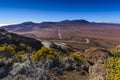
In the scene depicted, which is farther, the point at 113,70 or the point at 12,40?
the point at 12,40

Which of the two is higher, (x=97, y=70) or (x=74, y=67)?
(x=97, y=70)

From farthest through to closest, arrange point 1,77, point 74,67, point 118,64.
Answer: point 74,67 < point 1,77 < point 118,64

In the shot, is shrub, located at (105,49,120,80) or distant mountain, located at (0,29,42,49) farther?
distant mountain, located at (0,29,42,49)

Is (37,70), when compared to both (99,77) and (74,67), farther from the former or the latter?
(74,67)

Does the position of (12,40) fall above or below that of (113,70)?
below

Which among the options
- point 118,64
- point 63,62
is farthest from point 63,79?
point 118,64

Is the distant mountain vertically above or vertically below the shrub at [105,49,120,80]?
below

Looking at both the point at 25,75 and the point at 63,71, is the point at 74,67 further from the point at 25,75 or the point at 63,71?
the point at 25,75

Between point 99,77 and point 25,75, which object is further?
point 25,75

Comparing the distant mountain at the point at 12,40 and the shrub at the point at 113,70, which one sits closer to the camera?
the shrub at the point at 113,70

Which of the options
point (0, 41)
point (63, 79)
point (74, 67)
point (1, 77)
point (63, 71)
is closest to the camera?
point (1, 77)

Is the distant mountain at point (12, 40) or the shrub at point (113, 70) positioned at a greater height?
the shrub at point (113, 70)
